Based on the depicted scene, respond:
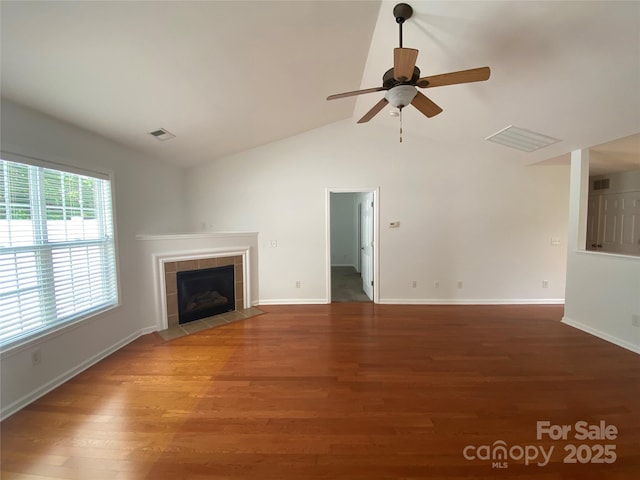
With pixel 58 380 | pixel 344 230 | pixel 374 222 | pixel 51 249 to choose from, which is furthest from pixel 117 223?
pixel 344 230

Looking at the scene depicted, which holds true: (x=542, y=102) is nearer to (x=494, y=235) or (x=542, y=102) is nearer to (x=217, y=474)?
(x=494, y=235)

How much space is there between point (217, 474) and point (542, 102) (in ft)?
13.7

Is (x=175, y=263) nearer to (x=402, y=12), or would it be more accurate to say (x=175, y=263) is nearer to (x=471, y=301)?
(x=402, y=12)

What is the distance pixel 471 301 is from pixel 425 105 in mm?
3591

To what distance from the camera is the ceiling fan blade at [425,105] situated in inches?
78.8

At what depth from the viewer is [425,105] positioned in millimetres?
2109

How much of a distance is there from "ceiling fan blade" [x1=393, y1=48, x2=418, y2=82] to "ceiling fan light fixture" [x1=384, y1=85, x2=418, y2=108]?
6 centimetres

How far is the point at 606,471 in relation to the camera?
1.41 meters

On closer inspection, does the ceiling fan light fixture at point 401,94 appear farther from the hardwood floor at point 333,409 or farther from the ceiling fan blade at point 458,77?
the hardwood floor at point 333,409

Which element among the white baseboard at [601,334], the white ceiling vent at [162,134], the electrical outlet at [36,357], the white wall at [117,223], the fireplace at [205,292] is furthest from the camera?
the fireplace at [205,292]

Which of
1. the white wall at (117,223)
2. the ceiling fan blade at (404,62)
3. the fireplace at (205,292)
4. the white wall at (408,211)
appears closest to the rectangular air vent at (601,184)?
the white wall at (408,211)

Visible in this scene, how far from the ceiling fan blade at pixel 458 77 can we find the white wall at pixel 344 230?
571cm

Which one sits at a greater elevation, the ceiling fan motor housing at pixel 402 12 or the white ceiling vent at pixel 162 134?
the ceiling fan motor housing at pixel 402 12

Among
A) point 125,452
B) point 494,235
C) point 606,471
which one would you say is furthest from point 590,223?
point 125,452
